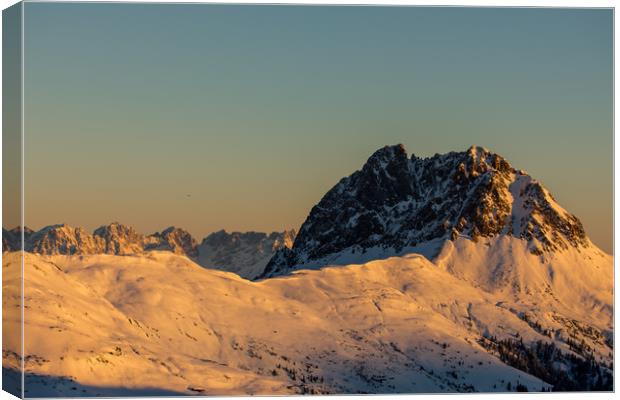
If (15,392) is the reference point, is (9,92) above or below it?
above

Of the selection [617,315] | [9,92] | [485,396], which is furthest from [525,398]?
[9,92]

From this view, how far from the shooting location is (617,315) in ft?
643

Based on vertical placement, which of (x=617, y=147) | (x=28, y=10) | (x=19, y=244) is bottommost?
(x=19, y=244)

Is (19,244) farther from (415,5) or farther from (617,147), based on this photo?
(617,147)

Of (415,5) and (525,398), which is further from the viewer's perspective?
(525,398)

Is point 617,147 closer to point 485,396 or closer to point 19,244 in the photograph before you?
point 485,396

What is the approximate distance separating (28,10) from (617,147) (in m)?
73.2

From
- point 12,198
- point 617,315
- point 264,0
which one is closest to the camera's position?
point 12,198

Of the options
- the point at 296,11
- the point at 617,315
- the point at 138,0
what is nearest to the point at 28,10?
the point at 138,0

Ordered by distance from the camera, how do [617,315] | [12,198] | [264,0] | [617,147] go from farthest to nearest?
[617,315], [617,147], [264,0], [12,198]

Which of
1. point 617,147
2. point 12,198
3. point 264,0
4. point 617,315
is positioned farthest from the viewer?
point 617,315

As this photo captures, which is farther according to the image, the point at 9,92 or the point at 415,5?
the point at 415,5

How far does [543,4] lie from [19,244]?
69.8m

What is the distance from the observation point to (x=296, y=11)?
200 meters
